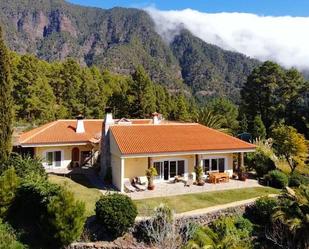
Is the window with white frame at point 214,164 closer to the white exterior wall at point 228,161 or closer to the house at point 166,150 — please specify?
the house at point 166,150

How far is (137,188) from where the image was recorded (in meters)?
28.2

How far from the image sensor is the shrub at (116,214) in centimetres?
2133

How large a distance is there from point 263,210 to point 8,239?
14785 mm

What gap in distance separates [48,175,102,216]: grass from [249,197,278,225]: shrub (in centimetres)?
994

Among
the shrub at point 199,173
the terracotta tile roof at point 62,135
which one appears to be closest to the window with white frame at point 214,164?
the shrub at point 199,173

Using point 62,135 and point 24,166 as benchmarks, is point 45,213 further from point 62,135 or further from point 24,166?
point 62,135

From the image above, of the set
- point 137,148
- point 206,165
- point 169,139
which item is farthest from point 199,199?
point 169,139

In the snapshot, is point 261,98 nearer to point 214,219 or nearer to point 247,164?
point 247,164

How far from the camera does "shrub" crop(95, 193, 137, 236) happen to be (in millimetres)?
21328

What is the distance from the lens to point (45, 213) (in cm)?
2148

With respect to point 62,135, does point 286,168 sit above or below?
below

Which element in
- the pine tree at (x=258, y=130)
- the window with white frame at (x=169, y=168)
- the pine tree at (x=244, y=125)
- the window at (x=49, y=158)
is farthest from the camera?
the pine tree at (x=244, y=125)

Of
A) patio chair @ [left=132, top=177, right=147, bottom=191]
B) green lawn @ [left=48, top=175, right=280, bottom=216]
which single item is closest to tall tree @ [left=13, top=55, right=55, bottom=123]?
green lawn @ [left=48, top=175, right=280, bottom=216]

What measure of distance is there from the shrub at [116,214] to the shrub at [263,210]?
811 centimetres
